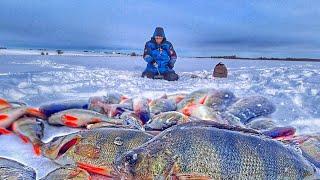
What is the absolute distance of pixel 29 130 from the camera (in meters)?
3.94

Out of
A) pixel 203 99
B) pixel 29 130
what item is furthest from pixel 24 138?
pixel 203 99

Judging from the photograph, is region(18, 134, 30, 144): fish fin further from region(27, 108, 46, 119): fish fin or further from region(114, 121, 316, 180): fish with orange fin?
region(114, 121, 316, 180): fish with orange fin

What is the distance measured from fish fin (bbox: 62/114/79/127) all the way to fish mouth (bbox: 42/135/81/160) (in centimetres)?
117

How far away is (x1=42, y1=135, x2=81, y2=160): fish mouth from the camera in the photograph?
10.1 ft

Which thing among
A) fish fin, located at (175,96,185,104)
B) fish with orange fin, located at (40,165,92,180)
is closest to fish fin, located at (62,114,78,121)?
fish with orange fin, located at (40,165,92,180)

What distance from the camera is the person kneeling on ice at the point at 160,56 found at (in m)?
12.1

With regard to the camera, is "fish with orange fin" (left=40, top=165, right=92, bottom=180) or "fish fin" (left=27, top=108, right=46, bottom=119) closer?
"fish with orange fin" (left=40, top=165, right=92, bottom=180)

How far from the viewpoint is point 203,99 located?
6.10 meters

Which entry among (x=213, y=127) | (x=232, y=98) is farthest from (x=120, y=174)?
(x=232, y=98)

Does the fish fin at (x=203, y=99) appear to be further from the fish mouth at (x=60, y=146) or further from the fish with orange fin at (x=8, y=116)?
the fish mouth at (x=60, y=146)

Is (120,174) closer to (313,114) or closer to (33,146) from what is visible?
(33,146)

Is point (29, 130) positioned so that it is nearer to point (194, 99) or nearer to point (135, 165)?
point (135, 165)

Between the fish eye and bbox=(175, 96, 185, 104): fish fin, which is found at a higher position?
the fish eye

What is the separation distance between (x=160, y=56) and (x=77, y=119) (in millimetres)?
7863
